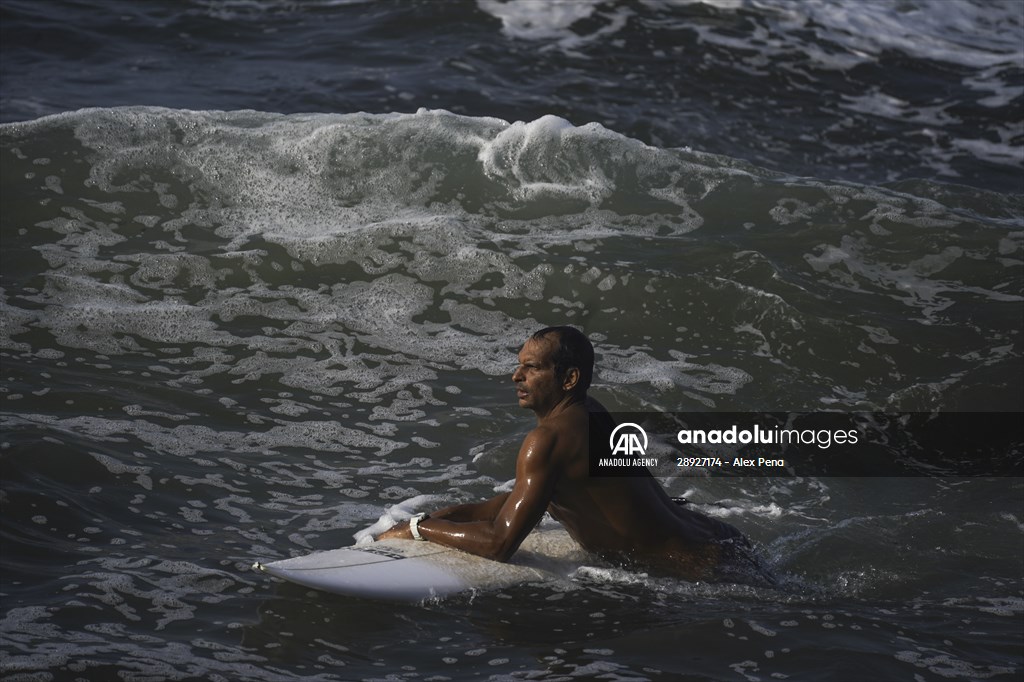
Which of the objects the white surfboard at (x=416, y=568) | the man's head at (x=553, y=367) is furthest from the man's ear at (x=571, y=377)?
→ the white surfboard at (x=416, y=568)

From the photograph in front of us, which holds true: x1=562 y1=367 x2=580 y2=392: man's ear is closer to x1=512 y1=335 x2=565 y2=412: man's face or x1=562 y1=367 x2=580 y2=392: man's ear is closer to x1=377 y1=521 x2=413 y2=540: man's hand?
x1=512 y1=335 x2=565 y2=412: man's face

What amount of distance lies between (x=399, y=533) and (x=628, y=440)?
1.05 meters

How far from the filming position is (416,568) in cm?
500

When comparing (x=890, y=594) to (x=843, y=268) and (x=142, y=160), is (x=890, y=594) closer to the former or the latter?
(x=843, y=268)

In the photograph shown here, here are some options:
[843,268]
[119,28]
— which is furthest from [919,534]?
[119,28]

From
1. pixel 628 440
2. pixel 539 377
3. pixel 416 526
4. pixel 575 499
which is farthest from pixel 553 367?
pixel 416 526

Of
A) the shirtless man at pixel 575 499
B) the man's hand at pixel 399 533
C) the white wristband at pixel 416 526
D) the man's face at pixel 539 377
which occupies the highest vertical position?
the man's face at pixel 539 377

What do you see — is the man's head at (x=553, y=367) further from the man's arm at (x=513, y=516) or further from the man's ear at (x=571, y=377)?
the man's arm at (x=513, y=516)

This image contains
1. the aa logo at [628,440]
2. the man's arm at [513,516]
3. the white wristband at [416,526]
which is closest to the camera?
the man's arm at [513,516]

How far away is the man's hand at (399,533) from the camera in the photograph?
5.32 meters

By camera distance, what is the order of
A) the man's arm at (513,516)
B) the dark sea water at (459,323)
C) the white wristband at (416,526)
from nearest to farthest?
the dark sea water at (459,323) < the man's arm at (513,516) < the white wristband at (416,526)

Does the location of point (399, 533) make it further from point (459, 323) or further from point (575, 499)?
point (459, 323)

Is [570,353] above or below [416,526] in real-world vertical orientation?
above

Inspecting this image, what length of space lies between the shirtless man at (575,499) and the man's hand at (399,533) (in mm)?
69
